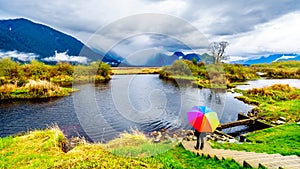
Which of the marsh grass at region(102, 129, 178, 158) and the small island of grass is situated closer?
the marsh grass at region(102, 129, 178, 158)

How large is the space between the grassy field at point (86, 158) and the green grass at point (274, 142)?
222cm

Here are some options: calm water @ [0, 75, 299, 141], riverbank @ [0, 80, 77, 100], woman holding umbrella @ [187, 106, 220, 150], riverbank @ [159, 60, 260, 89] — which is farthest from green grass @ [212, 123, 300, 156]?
riverbank @ [0, 80, 77, 100]

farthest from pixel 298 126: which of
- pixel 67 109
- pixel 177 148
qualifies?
pixel 67 109

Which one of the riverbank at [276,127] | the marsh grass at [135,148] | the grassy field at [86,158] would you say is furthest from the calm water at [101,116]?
the marsh grass at [135,148]

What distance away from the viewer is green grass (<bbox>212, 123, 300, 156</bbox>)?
751 centimetres

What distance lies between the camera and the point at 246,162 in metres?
5.38

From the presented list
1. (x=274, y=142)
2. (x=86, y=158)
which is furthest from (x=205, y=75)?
(x=86, y=158)

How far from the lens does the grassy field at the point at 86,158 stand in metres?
6.03

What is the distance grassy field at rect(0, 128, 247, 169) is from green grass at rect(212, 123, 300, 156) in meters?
2.22

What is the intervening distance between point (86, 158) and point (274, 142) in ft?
25.8

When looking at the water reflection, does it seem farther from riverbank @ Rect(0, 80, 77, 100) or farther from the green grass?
the green grass

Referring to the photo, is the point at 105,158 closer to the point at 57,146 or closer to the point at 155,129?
the point at 57,146

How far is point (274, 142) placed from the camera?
900cm

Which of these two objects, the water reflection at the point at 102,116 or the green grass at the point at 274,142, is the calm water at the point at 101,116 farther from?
the green grass at the point at 274,142
